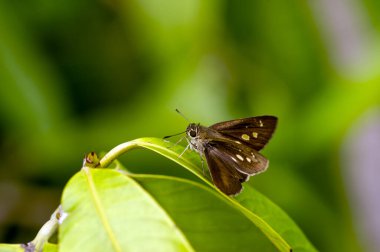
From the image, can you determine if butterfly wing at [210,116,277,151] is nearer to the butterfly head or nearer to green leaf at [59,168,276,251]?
the butterfly head

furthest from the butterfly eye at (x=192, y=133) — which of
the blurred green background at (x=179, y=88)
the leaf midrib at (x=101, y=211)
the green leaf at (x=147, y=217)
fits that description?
the blurred green background at (x=179, y=88)

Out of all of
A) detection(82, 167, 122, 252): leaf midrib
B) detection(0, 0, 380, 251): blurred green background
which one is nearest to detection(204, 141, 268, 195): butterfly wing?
detection(82, 167, 122, 252): leaf midrib

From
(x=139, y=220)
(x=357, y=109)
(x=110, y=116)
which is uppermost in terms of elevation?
(x=139, y=220)

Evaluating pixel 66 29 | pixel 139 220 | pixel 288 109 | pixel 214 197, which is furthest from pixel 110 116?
pixel 139 220

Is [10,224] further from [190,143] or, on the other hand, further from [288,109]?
[288,109]

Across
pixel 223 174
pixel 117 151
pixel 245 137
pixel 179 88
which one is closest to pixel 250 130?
pixel 245 137

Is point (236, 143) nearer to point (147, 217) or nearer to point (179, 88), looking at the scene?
point (147, 217)
